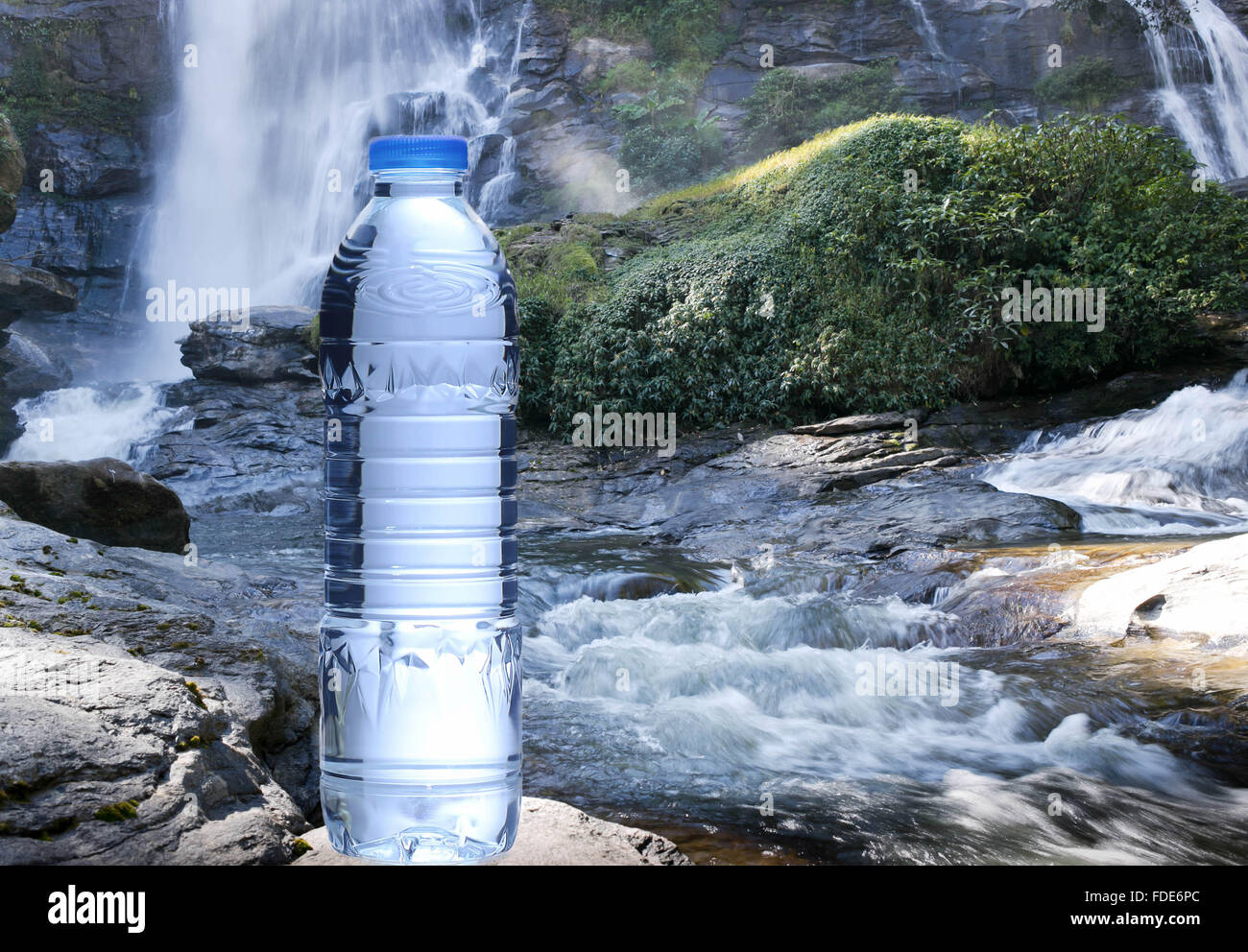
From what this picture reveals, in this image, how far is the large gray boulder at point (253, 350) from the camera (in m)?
15.8

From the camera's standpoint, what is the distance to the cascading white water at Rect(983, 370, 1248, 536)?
332 inches

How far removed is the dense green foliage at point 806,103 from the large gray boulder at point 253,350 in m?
12.0

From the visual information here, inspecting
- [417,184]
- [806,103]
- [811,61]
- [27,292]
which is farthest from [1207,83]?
[27,292]

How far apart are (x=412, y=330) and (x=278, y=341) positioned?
14.3 metres

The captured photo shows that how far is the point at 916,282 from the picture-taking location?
12.2 meters

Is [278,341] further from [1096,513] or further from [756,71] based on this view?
[756,71]

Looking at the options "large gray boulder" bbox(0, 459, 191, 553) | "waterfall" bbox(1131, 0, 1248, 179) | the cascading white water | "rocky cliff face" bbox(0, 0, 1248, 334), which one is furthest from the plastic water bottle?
"waterfall" bbox(1131, 0, 1248, 179)

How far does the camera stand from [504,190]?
22.9m

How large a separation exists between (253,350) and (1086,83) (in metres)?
18.7
